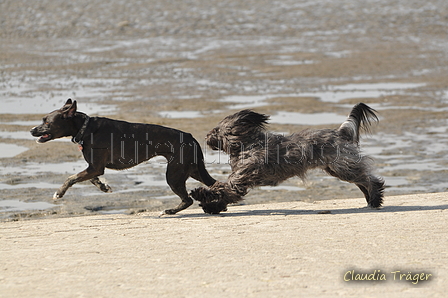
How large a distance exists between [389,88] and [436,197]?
990 cm

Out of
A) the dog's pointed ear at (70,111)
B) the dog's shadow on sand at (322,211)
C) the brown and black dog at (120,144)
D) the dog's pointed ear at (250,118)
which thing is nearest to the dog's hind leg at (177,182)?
the brown and black dog at (120,144)

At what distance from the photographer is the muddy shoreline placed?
9.33 m

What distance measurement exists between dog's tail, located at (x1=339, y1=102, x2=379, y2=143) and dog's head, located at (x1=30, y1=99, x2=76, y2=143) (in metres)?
3.08

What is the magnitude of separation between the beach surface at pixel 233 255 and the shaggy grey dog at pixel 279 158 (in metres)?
0.27

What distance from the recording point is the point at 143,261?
5.26m

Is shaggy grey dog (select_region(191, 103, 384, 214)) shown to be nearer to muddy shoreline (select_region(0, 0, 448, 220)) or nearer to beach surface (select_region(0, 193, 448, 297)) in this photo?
beach surface (select_region(0, 193, 448, 297))

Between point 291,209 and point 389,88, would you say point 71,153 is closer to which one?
point 291,209

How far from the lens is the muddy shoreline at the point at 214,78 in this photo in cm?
933

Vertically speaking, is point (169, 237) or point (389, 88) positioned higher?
point (389, 88)

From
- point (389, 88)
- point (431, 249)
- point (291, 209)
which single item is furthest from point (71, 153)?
point (389, 88)

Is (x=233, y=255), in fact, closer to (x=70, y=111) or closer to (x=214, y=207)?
(x=214, y=207)

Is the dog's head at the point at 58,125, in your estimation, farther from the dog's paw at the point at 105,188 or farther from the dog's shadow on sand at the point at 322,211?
the dog's shadow on sand at the point at 322,211

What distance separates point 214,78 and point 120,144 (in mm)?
11412

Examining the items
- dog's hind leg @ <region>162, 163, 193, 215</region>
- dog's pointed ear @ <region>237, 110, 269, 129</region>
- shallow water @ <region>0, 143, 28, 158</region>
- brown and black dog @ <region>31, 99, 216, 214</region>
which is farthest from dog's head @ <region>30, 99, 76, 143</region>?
shallow water @ <region>0, 143, 28, 158</region>
